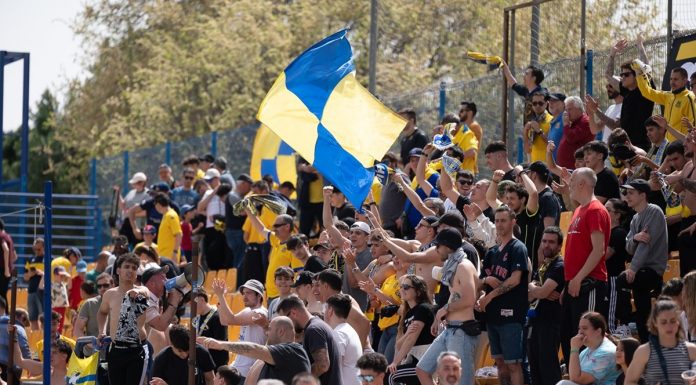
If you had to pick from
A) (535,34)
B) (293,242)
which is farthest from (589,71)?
(293,242)

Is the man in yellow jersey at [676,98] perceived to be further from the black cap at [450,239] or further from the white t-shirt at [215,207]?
the white t-shirt at [215,207]

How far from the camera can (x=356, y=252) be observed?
16.3m

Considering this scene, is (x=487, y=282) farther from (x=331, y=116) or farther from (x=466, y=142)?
(x=466, y=142)

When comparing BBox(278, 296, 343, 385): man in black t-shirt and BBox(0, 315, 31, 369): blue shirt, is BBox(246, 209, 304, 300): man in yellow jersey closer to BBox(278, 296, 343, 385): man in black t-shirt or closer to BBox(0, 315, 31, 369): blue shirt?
BBox(0, 315, 31, 369): blue shirt

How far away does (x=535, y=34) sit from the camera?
2109 centimetres

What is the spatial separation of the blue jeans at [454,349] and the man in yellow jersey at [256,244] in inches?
293

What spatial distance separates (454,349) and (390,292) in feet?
6.80

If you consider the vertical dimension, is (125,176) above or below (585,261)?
above

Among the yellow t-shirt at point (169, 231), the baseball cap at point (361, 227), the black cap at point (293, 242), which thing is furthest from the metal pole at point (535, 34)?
the yellow t-shirt at point (169, 231)

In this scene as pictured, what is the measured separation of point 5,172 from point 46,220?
37168 mm

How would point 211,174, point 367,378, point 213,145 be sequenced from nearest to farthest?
1. point 367,378
2. point 211,174
3. point 213,145

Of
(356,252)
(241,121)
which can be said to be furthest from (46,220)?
(241,121)

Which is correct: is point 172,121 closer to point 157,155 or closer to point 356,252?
point 157,155

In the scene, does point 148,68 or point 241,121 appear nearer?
point 241,121
